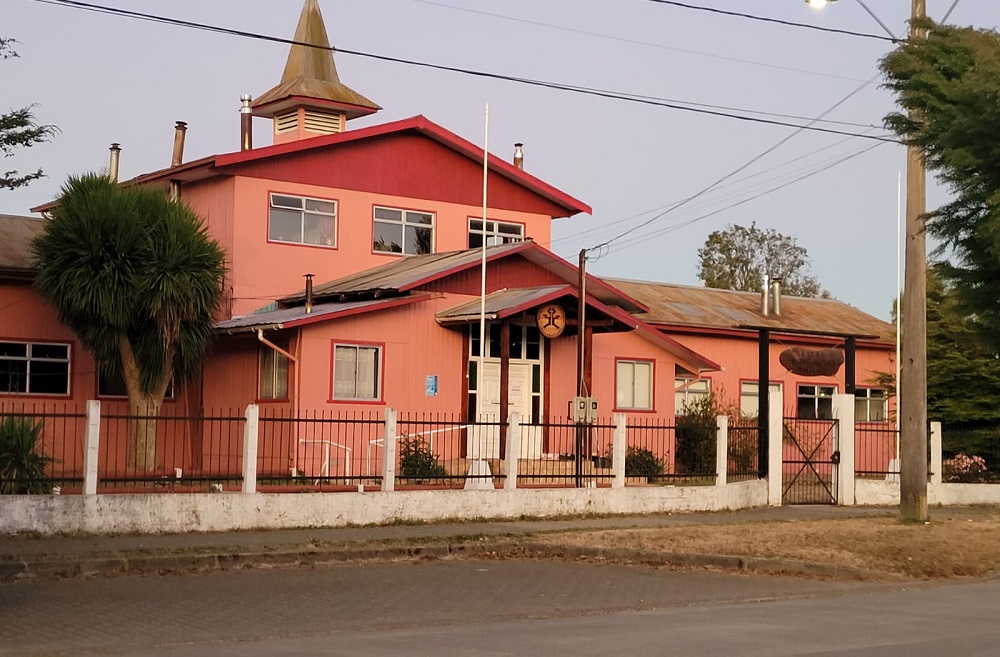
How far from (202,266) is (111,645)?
1686cm

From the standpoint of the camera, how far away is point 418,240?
32750 millimetres

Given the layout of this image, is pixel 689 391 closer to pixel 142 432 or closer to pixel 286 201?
pixel 286 201

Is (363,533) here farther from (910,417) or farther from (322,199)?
(322,199)

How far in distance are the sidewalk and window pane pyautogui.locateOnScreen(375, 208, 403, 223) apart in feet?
43.0

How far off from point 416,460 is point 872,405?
1887 cm

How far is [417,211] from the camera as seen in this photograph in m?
32.7

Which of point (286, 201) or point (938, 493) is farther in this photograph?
point (286, 201)

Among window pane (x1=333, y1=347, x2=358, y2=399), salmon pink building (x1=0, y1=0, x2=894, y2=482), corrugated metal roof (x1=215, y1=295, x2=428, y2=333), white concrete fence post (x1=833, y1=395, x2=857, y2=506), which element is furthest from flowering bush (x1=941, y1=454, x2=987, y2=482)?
window pane (x1=333, y1=347, x2=358, y2=399)

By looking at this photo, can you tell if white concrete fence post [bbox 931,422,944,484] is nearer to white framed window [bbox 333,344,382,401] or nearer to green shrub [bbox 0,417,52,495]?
white framed window [bbox 333,344,382,401]

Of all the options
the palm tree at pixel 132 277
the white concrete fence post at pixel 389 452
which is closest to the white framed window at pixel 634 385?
the palm tree at pixel 132 277

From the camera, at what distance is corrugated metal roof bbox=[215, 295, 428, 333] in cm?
2606

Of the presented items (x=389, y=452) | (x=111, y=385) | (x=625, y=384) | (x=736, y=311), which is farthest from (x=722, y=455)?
(x=736, y=311)

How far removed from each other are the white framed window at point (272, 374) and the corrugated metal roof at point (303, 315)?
2.09ft

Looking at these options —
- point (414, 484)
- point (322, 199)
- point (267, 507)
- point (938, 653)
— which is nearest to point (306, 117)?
point (322, 199)
